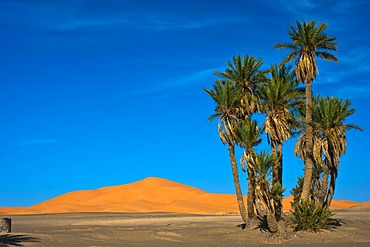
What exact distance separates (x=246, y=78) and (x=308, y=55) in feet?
15.2

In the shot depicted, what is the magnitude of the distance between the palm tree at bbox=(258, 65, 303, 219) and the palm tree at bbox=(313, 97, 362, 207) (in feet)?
5.69

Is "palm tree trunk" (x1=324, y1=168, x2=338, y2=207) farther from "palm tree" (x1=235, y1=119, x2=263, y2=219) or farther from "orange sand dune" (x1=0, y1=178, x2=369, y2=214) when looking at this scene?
"orange sand dune" (x1=0, y1=178, x2=369, y2=214)

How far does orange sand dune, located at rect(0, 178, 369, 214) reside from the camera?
112125mm

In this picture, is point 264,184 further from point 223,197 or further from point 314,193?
point 223,197

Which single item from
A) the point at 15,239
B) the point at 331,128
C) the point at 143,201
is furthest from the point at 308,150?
the point at 143,201

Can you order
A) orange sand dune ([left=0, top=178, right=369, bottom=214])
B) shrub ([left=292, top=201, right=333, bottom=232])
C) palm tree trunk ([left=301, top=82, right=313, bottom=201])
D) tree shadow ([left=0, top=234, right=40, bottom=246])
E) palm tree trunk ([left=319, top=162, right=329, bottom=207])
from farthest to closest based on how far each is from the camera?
orange sand dune ([left=0, top=178, right=369, bottom=214]) → palm tree trunk ([left=319, top=162, right=329, bottom=207]) → palm tree trunk ([left=301, top=82, right=313, bottom=201]) → shrub ([left=292, top=201, right=333, bottom=232]) → tree shadow ([left=0, top=234, right=40, bottom=246])

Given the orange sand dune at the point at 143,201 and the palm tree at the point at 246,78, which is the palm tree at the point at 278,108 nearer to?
the palm tree at the point at 246,78

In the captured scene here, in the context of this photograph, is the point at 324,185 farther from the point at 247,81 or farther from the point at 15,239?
the point at 15,239

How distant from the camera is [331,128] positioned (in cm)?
3591

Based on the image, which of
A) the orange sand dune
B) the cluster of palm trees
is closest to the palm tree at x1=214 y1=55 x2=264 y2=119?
the cluster of palm trees

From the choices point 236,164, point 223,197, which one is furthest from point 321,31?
point 223,197

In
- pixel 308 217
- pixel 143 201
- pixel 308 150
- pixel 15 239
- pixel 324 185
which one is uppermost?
pixel 143 201

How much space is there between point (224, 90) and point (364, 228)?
47.2ft

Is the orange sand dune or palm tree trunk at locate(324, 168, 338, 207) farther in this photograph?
the orange sand dune
